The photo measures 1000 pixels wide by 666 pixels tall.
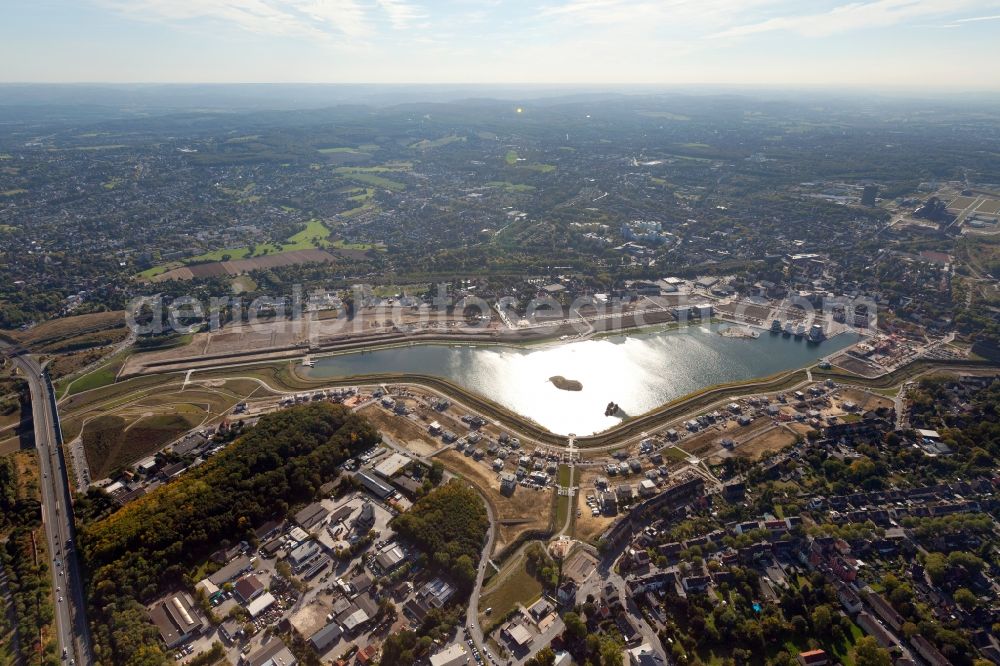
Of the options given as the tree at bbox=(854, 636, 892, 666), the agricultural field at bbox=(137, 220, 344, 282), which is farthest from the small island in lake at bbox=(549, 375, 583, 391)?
the agricultural field at bbox=(137, 220, 344, 282)

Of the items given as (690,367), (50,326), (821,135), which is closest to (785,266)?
(690,367)

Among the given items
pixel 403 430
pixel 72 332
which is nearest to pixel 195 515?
pixel 403 430

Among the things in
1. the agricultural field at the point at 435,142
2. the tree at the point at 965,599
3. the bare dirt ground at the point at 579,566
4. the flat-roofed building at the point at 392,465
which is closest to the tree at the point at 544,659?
the bare dirt ground at the point at 579,566

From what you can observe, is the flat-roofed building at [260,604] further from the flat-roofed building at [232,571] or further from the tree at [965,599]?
the tree at [965,599]

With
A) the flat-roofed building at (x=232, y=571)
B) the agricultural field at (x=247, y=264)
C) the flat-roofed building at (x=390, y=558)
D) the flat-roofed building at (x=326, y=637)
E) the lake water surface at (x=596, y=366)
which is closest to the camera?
the flat-roofed building at (x=326, y=637)

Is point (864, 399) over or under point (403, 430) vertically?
over

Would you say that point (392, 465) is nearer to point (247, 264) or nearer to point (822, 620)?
point (822, 620)

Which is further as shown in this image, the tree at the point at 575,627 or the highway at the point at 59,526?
the highway at the point at 59,526
